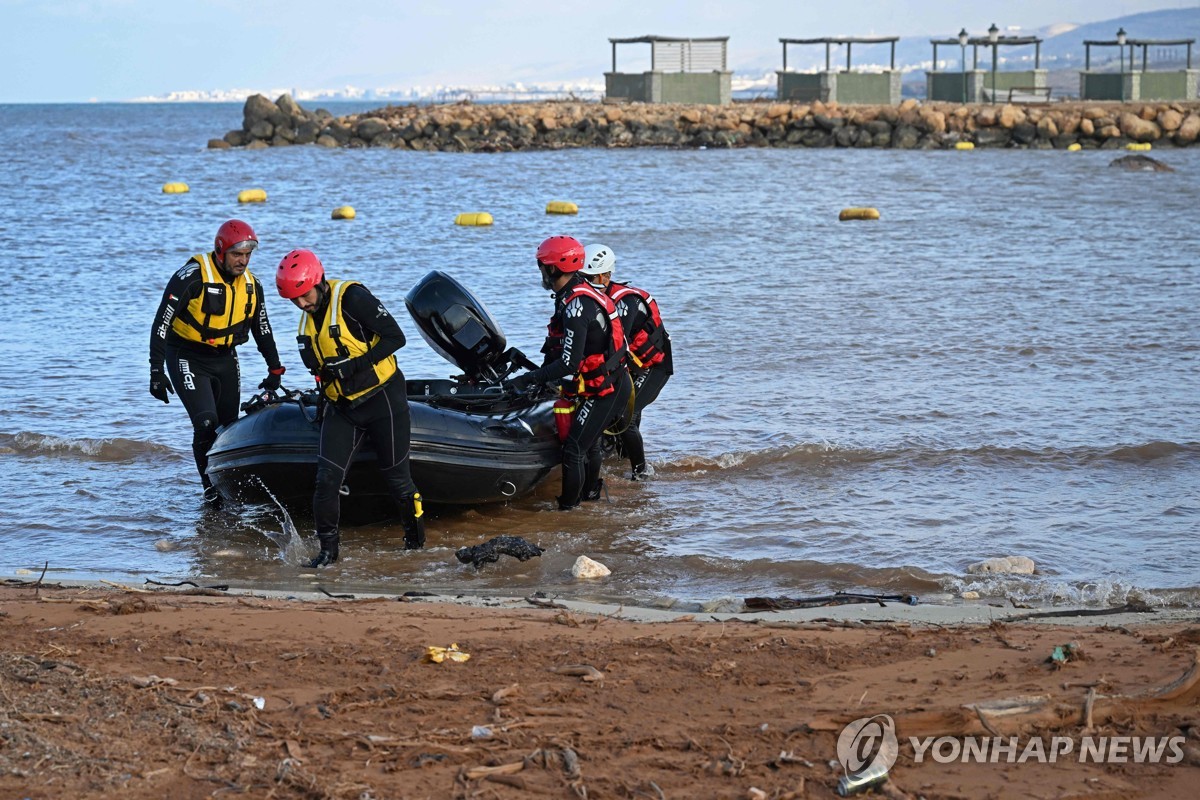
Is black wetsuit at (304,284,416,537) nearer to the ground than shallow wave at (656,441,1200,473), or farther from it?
farther from it

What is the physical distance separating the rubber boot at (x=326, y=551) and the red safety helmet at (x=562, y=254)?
75.0 inches

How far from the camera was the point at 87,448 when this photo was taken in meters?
9.17

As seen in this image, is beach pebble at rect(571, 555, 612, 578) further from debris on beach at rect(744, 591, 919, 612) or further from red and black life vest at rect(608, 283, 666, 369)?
red and black life vest at rect(608, 283, 666, 369)

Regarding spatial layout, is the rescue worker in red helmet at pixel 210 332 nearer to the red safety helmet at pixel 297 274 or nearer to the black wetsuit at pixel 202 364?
the black wetsuit at pixel 202 364

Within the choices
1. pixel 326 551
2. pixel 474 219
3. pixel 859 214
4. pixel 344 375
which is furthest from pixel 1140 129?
pixel 344 375

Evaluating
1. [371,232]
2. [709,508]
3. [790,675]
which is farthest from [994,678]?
[371,232]

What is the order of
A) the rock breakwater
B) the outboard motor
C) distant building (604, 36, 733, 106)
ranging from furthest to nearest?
distant building (604, 36, 733, 106)
the rock breakwater
the outboard motor

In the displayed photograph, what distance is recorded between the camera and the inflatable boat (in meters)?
6.91

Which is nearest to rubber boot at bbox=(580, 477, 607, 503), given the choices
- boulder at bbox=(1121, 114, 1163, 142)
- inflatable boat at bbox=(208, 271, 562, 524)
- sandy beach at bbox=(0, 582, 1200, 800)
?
inflatable boat at bbox=(208, 271, 562, 524)

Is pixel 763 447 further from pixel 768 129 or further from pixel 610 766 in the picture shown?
pixel 768 129

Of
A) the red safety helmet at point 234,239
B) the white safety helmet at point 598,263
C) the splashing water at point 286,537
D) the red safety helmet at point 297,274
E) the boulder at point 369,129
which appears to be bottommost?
the splashing water at point 286,537

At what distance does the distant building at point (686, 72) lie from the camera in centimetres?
5159

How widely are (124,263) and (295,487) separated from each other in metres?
13.7

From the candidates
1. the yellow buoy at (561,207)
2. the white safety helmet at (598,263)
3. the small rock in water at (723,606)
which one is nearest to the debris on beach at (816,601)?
the small rock in water at (723,606)
